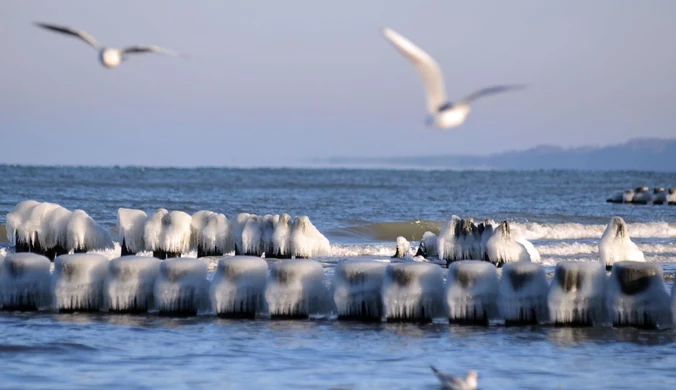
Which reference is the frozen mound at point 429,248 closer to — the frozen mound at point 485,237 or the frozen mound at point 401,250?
the frozen mound at point 401,250

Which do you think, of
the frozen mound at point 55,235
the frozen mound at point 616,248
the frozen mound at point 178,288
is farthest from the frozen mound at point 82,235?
the frozen mound at point 616,248

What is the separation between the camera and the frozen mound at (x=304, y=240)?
72.1 ft

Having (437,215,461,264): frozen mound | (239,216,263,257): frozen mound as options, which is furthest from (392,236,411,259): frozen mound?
(239,216,263,257): frozen mound

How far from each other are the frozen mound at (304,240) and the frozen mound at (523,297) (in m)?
8.02

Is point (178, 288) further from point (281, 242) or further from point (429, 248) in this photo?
point (429, 248)

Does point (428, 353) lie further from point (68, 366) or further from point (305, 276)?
point (68, 366)

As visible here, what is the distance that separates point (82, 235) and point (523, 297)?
9723mm

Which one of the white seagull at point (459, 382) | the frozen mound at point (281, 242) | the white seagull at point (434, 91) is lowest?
the white seagull at point (459, 382)

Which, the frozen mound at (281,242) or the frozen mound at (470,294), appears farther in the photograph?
the frozen mound at (281,242)

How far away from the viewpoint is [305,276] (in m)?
14.7

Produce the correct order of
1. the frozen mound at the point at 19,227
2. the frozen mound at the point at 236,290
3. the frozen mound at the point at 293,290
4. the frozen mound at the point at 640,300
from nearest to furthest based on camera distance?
1. the frozen mound at the point at 640,300
2. the frozen mound at the point at 293,290
3. the frozen mound at the point at 236,290
4. the frozen mound at the point at 19,227

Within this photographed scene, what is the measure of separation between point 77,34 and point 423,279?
568cm

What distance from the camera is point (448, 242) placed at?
72.1 ft

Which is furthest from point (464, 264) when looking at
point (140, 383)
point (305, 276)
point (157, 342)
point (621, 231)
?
point (621, 231)
